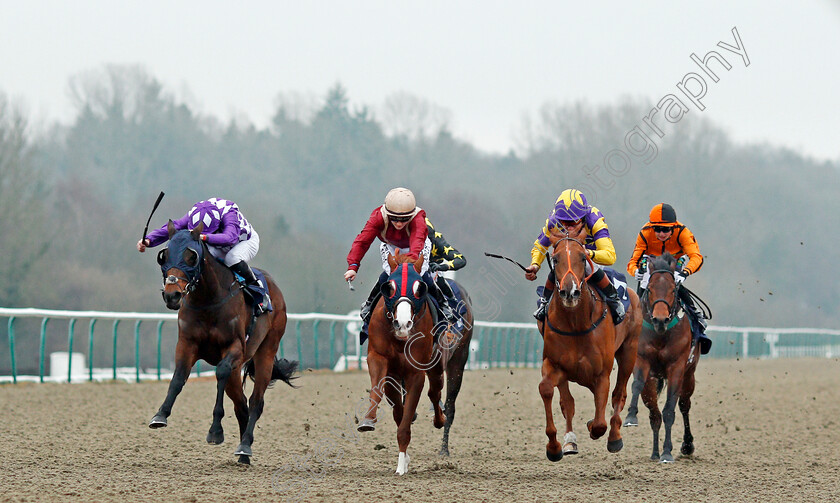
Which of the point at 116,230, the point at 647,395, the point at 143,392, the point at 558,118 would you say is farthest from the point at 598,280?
the point at 558,118

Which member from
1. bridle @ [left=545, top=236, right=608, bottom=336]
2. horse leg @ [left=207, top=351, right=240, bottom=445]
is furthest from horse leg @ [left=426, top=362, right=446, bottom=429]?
horse leg @ [left=207, top=351, right=240, bottom=445]

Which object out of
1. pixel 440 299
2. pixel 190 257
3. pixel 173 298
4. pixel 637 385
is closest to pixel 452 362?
pixel 440 299

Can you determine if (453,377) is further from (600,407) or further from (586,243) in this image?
(600,407)

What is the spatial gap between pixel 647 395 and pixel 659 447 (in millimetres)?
682

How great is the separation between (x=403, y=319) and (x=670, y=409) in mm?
3094

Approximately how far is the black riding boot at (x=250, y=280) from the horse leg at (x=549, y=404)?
7.35 ft

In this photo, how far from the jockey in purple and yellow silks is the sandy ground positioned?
1.22 m

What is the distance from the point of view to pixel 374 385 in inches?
296

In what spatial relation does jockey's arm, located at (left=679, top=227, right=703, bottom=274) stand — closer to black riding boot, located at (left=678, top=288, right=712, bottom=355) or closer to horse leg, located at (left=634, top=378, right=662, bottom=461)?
black riding boot, located at (left=678, top=288, right=712, bottom=355)

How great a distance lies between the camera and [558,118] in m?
38.3

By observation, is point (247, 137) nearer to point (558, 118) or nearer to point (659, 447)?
point (558, 118)

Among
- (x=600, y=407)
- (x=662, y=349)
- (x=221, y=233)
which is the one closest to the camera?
→ (x=600, y=407)

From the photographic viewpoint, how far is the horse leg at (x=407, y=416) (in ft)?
24.6

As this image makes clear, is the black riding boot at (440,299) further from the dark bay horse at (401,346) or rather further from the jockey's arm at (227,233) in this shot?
the jockey's arm at (227,233)
